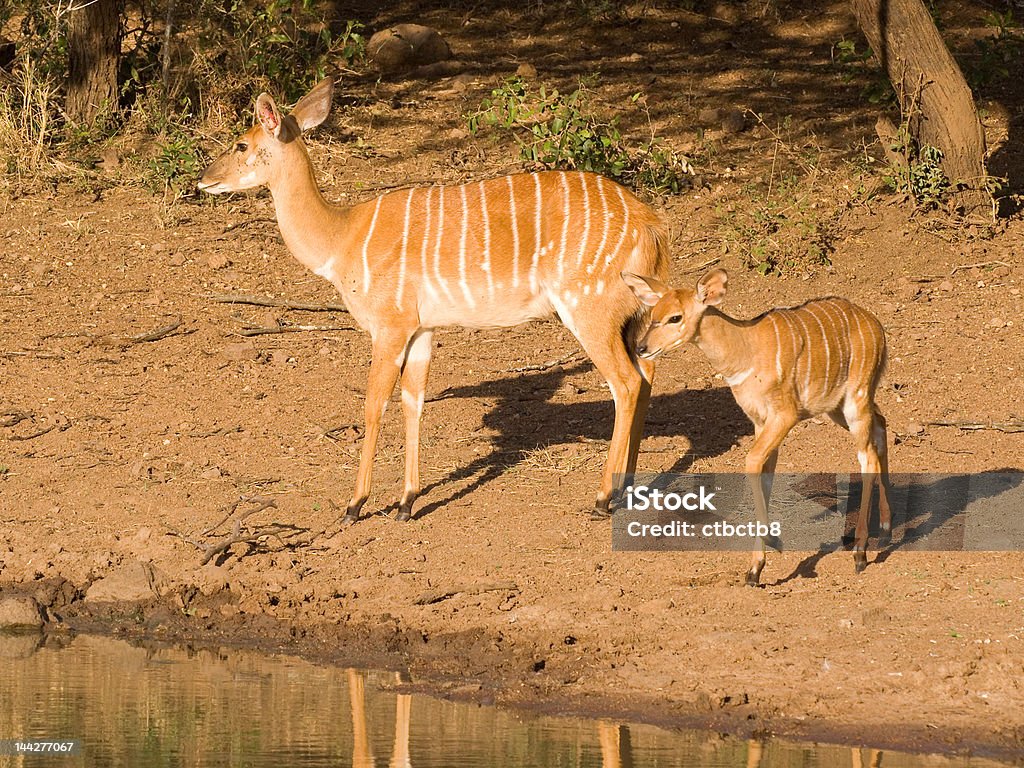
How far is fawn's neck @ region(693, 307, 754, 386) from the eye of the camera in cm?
670

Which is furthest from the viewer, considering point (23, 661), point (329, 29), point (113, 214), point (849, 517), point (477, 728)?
point (329, 29)

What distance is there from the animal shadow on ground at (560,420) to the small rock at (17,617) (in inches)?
77.9

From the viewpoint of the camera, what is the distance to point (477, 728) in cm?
568

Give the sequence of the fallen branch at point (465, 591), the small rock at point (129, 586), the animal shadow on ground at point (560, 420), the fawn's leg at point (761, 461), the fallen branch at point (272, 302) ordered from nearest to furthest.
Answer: the fawn's leg at point (761, 461)
the fallen branch at point (465, 591)
the small rock at point (129, 586)
the animal shadow on ground at point (560, 420)
the fallen branch at point (272, 302)

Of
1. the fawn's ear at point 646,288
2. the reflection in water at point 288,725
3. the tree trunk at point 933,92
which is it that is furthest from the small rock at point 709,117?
the reflection in water at point 288,725

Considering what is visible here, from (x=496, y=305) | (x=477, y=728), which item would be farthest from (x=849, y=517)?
(x=477, y=728)

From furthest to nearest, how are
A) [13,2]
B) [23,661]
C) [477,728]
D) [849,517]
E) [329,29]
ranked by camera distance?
[329,29], [13,2], [849,517], [23,661], [477,728]

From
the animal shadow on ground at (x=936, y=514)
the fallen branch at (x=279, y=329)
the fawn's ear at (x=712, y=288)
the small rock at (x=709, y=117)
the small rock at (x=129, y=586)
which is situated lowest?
the small rock at (x=129, y=586)

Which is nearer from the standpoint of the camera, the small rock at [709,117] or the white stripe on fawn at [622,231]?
the white stripe on fawn at [622,231]

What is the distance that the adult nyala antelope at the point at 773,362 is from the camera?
6656 mm

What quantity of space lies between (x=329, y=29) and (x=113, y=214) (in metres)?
3.00

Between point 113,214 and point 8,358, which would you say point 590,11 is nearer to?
point 113,214

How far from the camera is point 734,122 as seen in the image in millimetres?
12555

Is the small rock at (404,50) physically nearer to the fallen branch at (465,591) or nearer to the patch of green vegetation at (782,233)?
the patch of green vegetation at (782,233)
